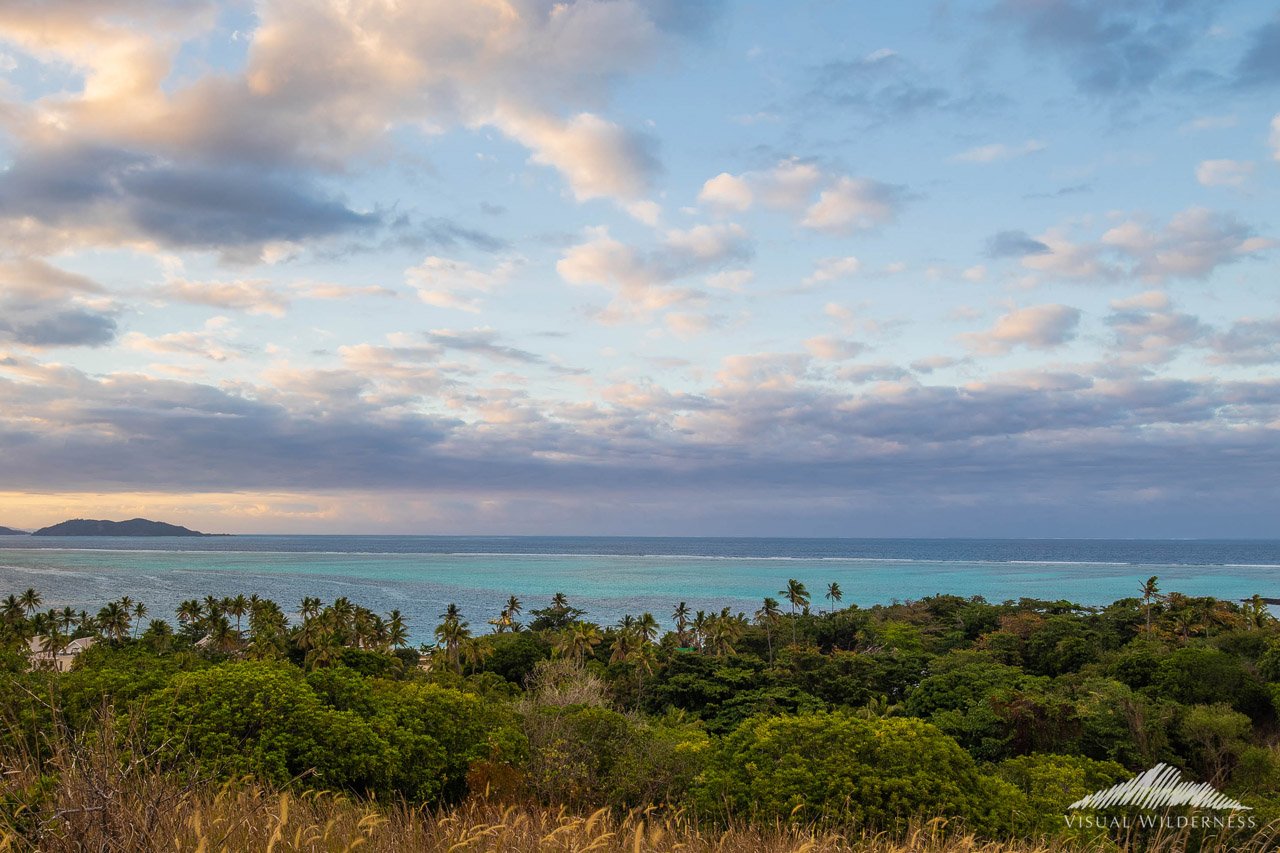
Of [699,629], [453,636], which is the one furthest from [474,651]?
[699,629]

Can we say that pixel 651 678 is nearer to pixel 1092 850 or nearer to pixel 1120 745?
pixel 1120 745

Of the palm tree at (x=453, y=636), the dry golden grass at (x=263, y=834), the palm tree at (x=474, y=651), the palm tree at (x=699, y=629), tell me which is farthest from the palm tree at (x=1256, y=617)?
the dry golden grass at (x=263, y=834)

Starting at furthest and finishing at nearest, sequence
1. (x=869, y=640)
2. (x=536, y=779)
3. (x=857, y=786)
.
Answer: (x=869, y=640)
(x=536, y=779)
(x=857, y=786)

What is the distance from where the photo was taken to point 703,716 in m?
55.5

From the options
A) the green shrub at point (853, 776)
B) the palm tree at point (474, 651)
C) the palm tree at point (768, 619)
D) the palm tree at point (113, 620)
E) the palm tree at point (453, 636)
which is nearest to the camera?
the green shrub at point (853, 776)

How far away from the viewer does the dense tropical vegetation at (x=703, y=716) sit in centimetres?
1919

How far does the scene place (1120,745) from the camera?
39875 mm

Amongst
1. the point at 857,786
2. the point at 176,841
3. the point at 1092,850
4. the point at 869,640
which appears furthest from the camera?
the point at 869,640

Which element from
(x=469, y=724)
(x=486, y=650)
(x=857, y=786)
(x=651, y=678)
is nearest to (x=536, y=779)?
(x=469, y=724)

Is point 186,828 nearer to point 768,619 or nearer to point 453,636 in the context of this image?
point 453,636

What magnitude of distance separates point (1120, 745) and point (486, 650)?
5051 centimetres

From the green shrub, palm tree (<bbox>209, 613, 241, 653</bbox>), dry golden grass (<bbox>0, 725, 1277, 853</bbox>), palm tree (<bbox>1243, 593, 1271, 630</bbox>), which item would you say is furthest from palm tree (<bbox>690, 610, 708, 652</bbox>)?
dry golden grass (<bbox>0, 725, 1277, 853</bbox>)

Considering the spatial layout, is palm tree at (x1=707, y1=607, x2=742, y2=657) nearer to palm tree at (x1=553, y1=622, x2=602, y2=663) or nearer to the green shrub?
palm tree at (x1=553, y1=622, x2=602, y2=663)

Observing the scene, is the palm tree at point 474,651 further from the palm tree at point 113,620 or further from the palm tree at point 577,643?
the palm tree at point 113,620
